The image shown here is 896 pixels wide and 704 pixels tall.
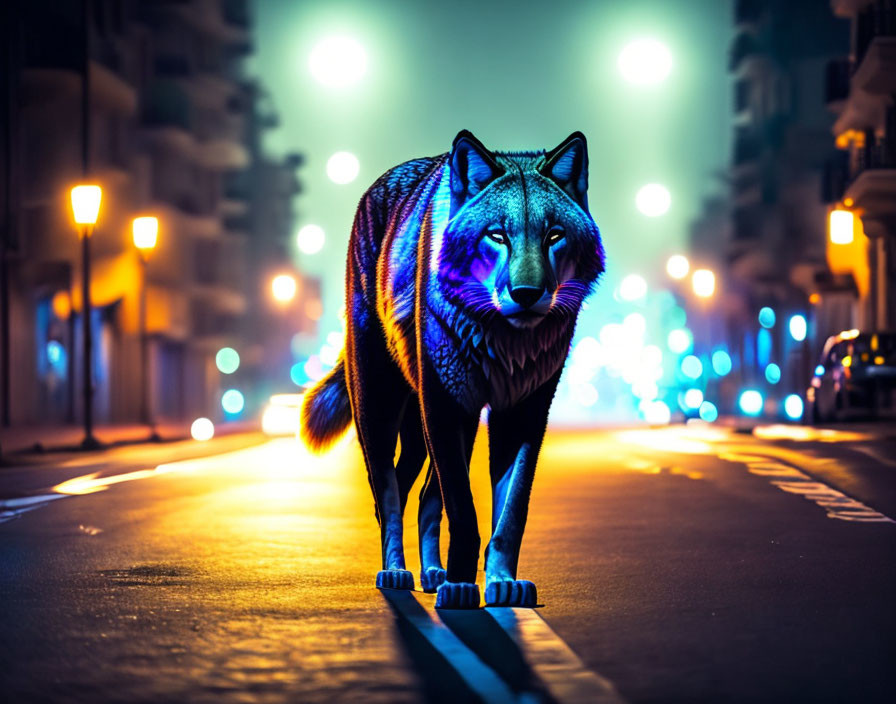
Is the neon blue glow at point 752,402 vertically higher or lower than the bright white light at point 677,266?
lower

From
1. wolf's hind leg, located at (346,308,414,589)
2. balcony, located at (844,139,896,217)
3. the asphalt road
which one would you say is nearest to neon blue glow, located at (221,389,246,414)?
balcony, located at (844,139,896,217)

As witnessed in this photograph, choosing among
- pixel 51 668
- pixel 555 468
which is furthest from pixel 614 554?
pixel 555 468

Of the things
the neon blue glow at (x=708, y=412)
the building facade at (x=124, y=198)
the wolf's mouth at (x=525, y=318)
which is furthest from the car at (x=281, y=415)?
the wolf's mouth at (x=525, y=318)

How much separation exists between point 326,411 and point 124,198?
4744cm

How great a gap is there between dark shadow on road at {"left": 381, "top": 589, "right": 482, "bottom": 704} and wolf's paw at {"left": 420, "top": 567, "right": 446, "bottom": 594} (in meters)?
0.18

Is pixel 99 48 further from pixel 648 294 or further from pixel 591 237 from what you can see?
pixel 648 294

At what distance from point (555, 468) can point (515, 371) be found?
1318 centimetres

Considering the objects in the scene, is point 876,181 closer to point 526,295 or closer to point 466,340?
point 466,340

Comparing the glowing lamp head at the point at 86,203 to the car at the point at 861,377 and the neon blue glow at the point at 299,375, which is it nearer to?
the car at the point at 861,377

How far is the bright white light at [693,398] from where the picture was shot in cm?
5038

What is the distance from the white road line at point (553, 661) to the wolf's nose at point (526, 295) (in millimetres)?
1286

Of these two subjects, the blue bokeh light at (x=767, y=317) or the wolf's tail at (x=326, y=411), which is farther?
the blue bokeh light at (x=767, y=317)

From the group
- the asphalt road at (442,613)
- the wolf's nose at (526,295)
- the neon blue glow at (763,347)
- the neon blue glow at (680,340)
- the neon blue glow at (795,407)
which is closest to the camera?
the asphalt road at (442,613)

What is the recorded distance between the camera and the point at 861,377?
34656 millimetres
